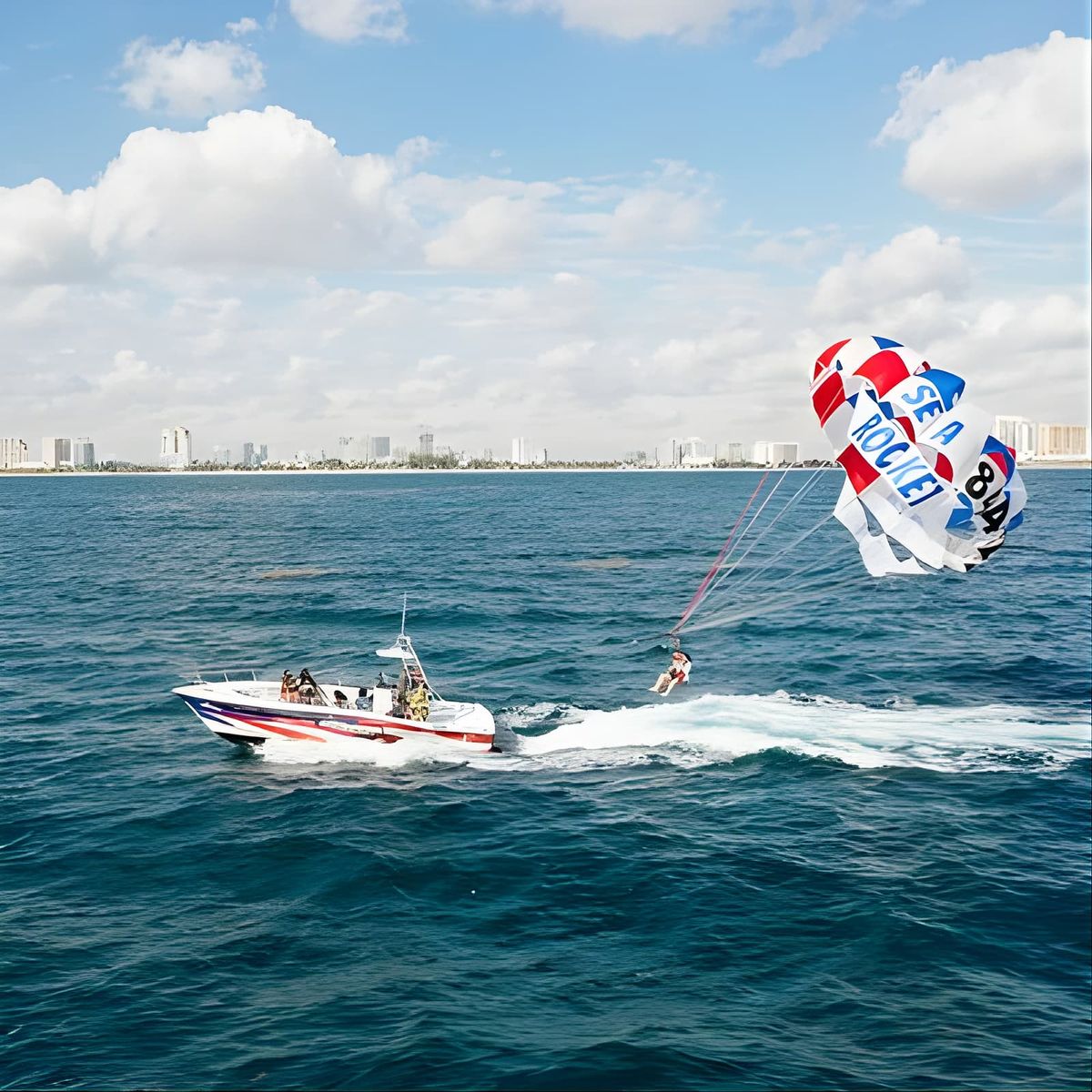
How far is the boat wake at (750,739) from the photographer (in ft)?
104

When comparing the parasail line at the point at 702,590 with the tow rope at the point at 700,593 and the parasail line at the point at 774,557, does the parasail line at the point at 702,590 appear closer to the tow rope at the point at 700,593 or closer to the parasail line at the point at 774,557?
the tow rope at the point at 700,593

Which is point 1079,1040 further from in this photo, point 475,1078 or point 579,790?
point 579,790

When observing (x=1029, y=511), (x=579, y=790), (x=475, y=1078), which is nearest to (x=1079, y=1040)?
(x=475, y=1078)

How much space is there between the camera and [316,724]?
3231 cm

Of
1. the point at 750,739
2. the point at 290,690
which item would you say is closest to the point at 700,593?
the point at 750,739

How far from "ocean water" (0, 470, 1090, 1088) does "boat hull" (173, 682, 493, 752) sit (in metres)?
0.59

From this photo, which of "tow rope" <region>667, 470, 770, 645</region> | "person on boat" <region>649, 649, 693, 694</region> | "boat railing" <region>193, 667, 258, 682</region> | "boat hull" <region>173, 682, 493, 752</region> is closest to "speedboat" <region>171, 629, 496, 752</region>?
"boat hull" <region>173, 682, 493, 752</region>

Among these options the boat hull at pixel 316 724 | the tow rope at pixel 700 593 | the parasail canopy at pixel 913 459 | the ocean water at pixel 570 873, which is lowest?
the ocean water at pixel 570 873

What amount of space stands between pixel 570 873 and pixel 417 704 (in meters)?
10.3

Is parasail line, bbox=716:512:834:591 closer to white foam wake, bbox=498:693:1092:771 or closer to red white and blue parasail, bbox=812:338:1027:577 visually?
red white and blue parasail, bbox=812:338:1027:577

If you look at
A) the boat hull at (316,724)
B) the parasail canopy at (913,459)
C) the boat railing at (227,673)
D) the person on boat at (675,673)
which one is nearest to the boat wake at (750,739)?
the boat hull at (316,724)

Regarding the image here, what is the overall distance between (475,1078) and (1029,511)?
152m

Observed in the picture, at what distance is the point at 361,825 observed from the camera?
87.8 feet

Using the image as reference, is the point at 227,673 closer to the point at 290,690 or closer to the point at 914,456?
the point at 290,690
